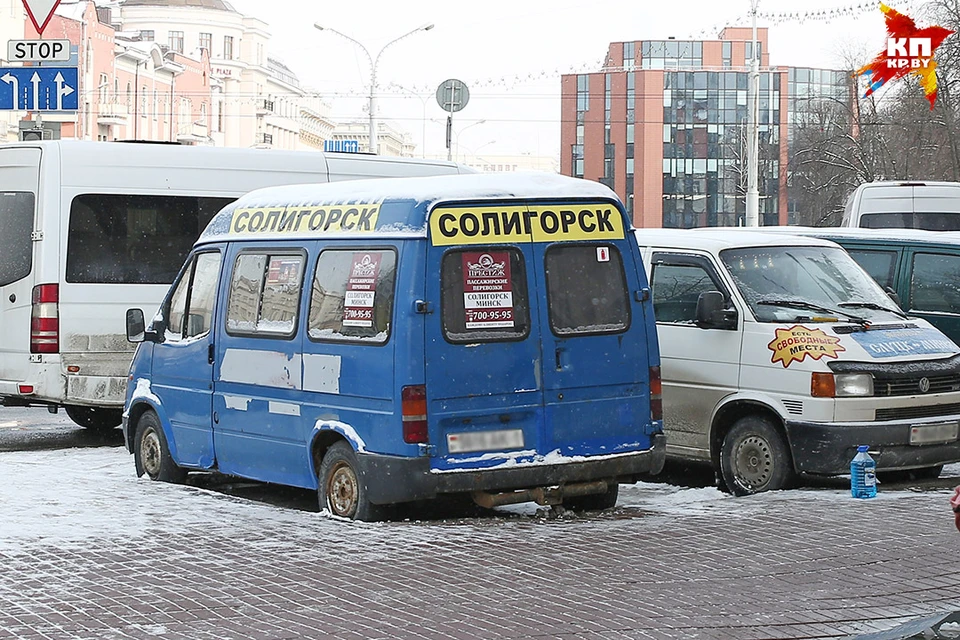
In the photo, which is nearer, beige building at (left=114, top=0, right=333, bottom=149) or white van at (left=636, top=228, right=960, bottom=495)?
white van at (left=636, top=228, right=960, bottom=495)

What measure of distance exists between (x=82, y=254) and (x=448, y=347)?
6631mm

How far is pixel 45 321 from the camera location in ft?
46.9

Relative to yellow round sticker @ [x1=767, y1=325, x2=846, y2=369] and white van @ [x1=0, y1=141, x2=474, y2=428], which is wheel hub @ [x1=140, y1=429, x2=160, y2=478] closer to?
white van @ [x1=0, y1=141, x2=474, y2=428]

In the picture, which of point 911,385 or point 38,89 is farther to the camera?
point 38,89

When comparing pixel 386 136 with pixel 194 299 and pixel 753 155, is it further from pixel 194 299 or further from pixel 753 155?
pixel 194 299

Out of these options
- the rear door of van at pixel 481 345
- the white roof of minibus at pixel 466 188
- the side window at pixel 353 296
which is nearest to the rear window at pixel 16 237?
the white roof of minibus at pixel 466 188

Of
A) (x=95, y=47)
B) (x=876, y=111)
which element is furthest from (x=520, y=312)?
(x=95, y=47)

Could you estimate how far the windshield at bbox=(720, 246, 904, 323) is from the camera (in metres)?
11.1

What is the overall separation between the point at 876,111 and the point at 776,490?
2588 inches

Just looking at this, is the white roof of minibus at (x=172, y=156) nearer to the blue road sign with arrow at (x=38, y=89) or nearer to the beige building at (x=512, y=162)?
the blue road sign with arrow at (x=38, y=89)

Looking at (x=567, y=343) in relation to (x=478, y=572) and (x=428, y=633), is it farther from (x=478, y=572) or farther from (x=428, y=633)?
(x=428, y=633)

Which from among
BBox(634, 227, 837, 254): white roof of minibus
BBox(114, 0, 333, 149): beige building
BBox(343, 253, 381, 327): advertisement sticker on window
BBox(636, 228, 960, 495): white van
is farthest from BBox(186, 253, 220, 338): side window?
BBox(114, 0, 333, 149): beige building

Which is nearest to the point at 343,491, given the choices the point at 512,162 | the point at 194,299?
the point at 194,299

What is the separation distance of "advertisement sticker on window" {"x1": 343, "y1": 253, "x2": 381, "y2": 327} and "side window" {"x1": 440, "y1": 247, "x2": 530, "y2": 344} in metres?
0.49
